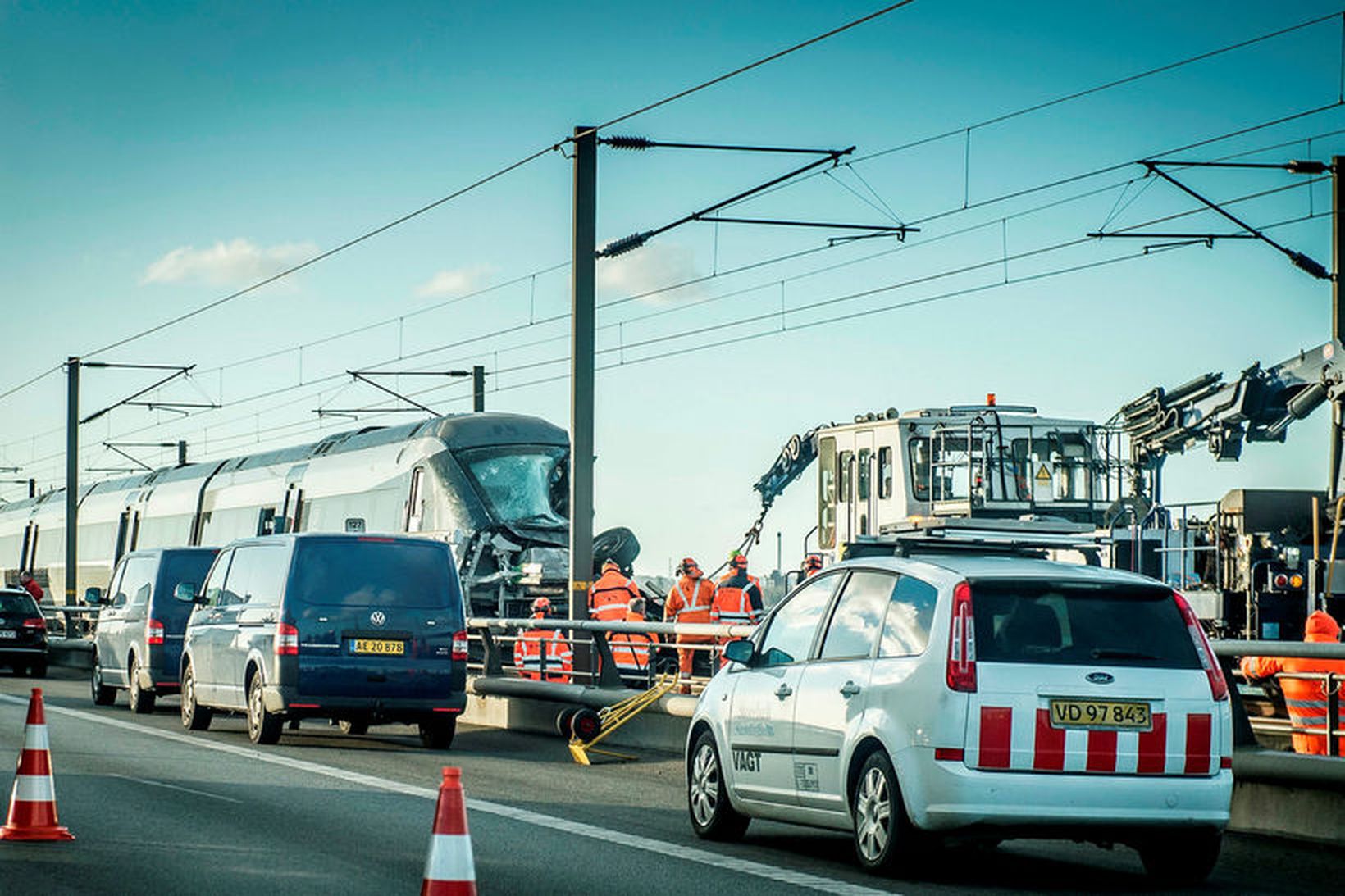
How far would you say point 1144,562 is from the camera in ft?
70.5

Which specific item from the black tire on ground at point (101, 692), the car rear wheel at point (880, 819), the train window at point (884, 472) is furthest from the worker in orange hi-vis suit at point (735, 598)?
the car rear wheel at point (880, 819)

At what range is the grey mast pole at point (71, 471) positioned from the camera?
45719 mm

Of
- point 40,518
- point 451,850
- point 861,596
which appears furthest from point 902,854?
point 40,518

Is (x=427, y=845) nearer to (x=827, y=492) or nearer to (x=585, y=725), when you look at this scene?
(x=585, y=725)

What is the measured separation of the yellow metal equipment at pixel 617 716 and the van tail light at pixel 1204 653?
27.2 feet

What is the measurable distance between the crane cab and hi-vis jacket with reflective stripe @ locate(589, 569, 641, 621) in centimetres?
308

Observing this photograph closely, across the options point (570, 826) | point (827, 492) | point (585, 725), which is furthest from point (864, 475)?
point (570, 826)

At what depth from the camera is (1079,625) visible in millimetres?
9664

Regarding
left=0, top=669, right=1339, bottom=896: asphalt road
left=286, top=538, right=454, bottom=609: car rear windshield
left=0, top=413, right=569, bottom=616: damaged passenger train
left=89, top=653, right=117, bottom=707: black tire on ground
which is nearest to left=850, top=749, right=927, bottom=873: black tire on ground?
left=0, top=669, right=1339, bottom=896: asphalt road

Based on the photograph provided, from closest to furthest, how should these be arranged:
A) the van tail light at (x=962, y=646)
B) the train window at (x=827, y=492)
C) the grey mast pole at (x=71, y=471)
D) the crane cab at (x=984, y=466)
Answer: the van tail light at (x=962, y=646), the crane cab at (x=984, y=466), the train window at (x=827, y=492), the grey mast pole at (x=71, y=471)

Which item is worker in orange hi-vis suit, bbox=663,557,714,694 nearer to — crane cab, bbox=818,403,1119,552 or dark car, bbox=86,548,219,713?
crane cab, bbox=818,403,1119,552

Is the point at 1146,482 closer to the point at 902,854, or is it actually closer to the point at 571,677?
the point at 571,677

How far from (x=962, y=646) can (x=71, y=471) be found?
127ft

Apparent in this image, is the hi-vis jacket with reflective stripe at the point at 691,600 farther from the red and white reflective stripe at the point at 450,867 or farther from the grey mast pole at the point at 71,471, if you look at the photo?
the grey mast pole at the point at 71,471
